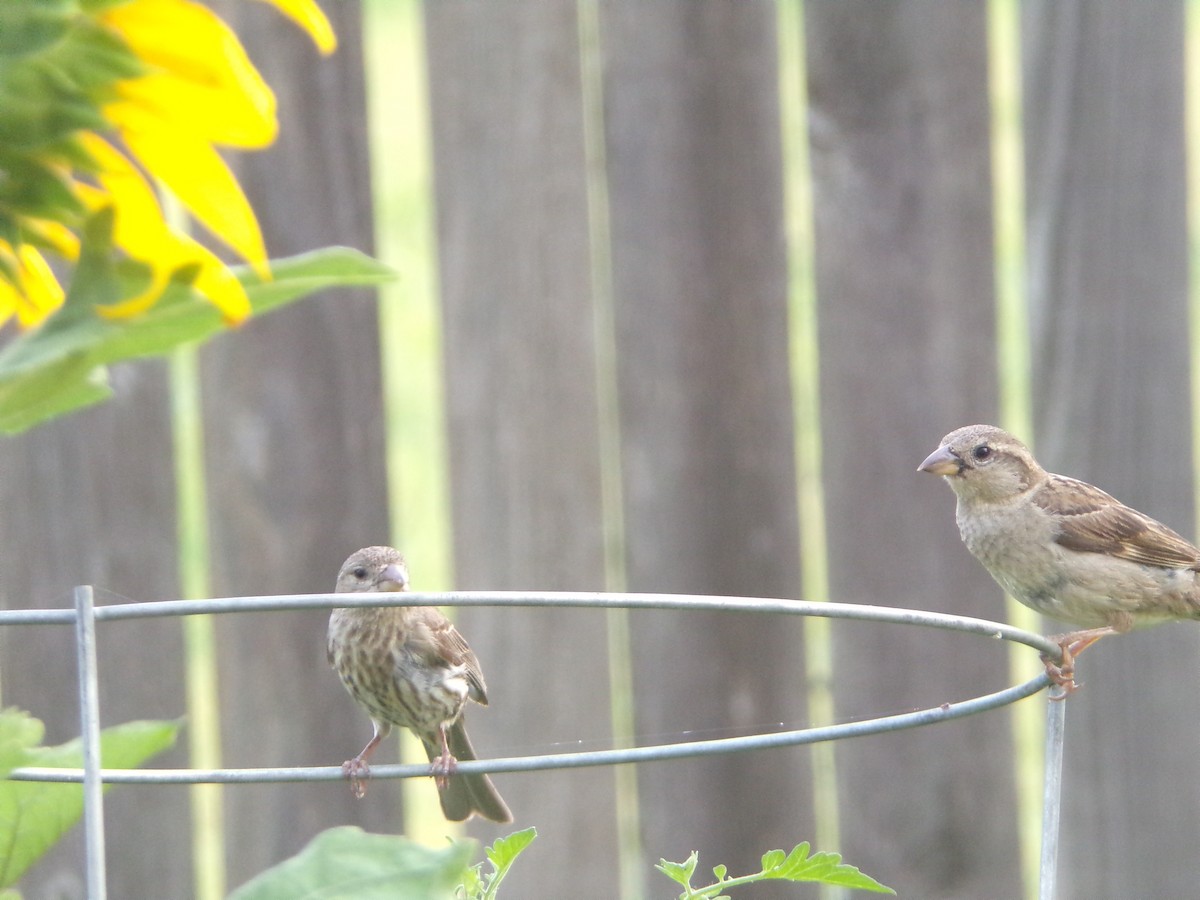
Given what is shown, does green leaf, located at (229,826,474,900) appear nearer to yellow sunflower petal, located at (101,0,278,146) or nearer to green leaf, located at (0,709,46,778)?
green leaf, located at (0,709,46,778)

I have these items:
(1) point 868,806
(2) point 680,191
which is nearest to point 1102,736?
(1) point 868,806

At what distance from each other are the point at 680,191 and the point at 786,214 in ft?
0.68

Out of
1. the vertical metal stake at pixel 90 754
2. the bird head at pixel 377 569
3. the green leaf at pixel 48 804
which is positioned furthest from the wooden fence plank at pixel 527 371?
the green leaf at pixel 48 804

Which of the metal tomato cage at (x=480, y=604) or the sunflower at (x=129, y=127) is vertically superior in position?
the sunflower at (x=129, y=127)

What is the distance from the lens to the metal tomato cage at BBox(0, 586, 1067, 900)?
2.98 ft

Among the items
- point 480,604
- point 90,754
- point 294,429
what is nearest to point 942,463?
point 294,429

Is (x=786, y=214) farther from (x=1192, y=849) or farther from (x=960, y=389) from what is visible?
(x=1192, y=849)

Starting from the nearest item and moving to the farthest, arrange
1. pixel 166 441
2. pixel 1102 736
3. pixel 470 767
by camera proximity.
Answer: pixel 470 767
pixel 166 441
pixel 1102 736

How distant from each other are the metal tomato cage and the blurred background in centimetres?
160

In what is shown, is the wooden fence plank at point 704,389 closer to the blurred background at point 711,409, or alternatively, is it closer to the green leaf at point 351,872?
the blurred background at point 711,409

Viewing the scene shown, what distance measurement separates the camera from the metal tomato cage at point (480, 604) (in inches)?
35.7

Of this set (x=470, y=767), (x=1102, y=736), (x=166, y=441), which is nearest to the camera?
(x=470, y=767)

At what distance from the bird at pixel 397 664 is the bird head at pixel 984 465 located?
0.88 m

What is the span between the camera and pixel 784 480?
115 inches
